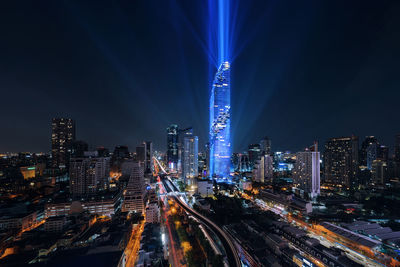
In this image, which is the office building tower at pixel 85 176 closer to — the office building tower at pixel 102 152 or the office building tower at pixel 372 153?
the office building tower at pixel 102 152

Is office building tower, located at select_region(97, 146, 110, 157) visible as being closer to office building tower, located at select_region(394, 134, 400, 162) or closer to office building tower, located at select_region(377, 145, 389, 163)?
office building tower, located at select_region(377, 145, 389, 163)

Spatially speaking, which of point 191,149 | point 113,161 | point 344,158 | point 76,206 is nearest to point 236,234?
point 76,206

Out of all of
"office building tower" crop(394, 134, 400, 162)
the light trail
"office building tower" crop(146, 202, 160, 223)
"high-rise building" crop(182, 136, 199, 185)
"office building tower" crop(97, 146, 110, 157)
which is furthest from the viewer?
"office building tower" crop(97, 146, 110, 157)

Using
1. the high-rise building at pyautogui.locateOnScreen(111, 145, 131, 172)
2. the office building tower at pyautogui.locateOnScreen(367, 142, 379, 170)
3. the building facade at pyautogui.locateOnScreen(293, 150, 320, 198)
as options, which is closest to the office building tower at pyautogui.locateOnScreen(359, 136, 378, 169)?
the office building tower at pyautogui.locateOnScreen(367, 142, 379, 170)

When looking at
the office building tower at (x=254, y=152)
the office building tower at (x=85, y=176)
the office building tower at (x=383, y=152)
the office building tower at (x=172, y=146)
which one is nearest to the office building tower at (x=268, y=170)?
the office building tower at (x=254, y=152)

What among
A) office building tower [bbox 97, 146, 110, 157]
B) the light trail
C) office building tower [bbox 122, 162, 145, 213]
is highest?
office building tower [bbox 97, 146, 110, 157]

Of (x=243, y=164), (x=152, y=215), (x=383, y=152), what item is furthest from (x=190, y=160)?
(x=383, y=152)

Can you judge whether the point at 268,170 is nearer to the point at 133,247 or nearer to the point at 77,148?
the point at 133,247

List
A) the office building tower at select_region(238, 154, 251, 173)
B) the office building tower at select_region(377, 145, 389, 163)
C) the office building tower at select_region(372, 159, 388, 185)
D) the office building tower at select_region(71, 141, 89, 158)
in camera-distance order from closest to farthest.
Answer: the office building tower at select_region(372, 159, 388, 185)
the office building tower at select_region(377, 145, 389, 163)
the office building tower at select_region(71, 141, 89, 158)
the office building tower at select_region(238, 154, 251, 173)
